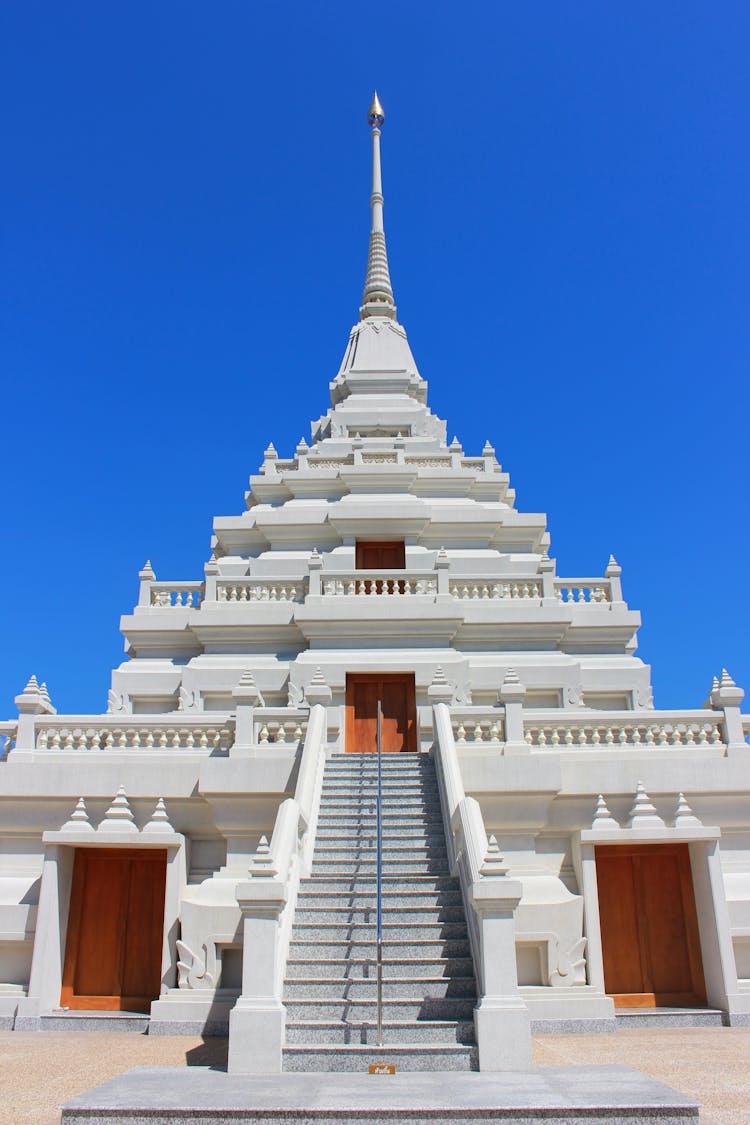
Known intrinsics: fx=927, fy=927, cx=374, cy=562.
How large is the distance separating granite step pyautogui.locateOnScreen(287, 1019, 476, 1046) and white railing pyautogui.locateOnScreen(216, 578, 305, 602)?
1379cm

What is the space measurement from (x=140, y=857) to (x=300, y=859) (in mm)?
3980

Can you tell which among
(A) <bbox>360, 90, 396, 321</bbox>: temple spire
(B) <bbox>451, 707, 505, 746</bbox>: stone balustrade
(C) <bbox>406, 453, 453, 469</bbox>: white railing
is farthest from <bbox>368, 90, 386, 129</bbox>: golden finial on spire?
(B) <bbox>451, 707, 505, 746</bbox>: stone balustrade

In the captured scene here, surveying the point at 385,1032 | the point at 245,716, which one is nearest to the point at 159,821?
the point at 245,716

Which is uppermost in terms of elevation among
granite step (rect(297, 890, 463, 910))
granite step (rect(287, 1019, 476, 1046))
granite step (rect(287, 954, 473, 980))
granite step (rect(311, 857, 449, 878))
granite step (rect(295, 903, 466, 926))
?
granite step (rect(311, 857, 449, 878))

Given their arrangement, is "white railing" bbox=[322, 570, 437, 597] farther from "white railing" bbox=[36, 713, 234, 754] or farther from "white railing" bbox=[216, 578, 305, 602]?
"white railing" bbox=[36, 713, 234, 754]

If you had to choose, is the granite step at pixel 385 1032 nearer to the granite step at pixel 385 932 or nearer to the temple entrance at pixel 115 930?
the granite step at pixel 385 932

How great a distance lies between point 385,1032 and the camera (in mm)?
10789

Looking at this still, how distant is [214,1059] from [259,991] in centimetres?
162

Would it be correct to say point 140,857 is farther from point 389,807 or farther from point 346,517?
point 346,517

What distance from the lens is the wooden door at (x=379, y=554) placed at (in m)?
25.7

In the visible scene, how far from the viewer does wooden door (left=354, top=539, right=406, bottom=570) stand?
25672mm

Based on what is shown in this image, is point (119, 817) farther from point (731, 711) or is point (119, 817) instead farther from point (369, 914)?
point (731, 711)

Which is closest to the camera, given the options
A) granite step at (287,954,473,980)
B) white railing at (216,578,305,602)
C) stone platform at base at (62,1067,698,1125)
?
stone platform at base at (62,1067,698,1125)

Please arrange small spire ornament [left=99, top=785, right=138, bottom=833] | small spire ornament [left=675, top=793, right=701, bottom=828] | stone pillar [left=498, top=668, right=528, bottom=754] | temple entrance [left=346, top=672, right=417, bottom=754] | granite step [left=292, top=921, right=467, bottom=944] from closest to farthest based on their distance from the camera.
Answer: granite step [left=292, top=921, right=467, bottom=944] → small spire ornament [left=675, top=793, right=701, bottom=828] → small spire ornament [left=99, top=785, right=138, bottom=833] → stone pillar [left=498, top=668, right=528, bottom=754] → temple entrance [left=346, top=672, right=417, bottom=754]
